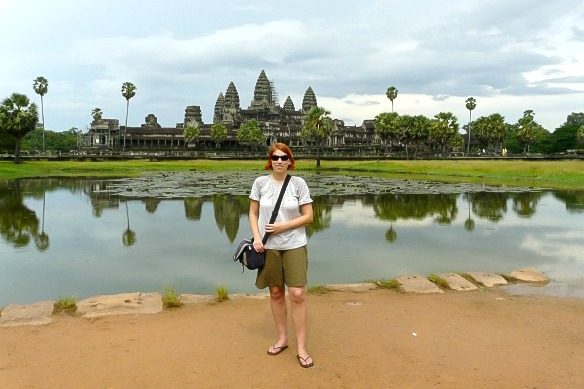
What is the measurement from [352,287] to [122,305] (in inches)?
129

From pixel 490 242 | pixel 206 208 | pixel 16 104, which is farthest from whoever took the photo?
pixel 16 104

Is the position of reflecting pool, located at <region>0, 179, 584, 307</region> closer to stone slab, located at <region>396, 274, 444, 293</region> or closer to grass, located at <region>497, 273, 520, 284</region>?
grass, located at <region>497, 273, 520, 284</region>

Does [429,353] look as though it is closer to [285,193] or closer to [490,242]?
[285,193]

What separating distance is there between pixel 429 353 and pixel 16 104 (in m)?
51.2

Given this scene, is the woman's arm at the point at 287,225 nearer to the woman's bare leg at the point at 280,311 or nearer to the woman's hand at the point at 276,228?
the woman's hand at the point at 276,228

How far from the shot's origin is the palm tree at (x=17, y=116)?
4528cm

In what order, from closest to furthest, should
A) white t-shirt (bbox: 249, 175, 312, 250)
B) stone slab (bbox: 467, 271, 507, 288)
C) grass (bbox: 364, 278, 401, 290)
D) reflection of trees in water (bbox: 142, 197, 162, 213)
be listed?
white t-shirt (bbox: 249, 175, 312, 250) → grass (bbox: 364, 278, 401, 290) → stone slab (bbox: 467, 271, 507, 288) → reflection of trees in water (bbox: 142, 197, 162, 213)

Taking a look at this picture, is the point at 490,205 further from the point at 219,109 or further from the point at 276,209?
the point at 219,109

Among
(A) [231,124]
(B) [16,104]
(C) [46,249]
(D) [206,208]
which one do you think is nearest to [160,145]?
(A) [231,124]

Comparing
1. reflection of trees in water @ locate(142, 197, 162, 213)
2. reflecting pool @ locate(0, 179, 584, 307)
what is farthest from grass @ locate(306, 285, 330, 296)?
reflection of trees in water @ locate(142, 197, 162, 213)

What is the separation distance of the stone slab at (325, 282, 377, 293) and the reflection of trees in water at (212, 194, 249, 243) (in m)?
5.01

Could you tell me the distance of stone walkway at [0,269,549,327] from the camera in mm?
5879

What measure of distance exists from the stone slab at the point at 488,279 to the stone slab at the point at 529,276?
0.39m

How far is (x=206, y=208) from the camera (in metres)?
18.2
